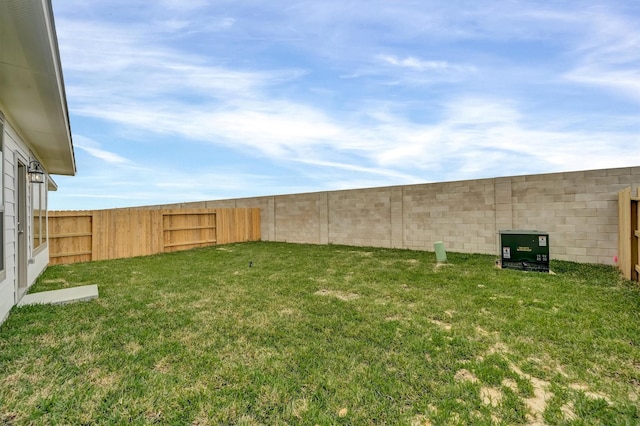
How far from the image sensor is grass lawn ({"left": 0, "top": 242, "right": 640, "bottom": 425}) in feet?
5.95

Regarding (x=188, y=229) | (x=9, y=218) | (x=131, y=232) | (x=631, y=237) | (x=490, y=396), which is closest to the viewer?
(x=490, y=396)

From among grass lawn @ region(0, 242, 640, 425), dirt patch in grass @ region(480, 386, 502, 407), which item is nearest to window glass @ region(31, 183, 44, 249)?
grass lawn @ region(0, 242, 640, 425)

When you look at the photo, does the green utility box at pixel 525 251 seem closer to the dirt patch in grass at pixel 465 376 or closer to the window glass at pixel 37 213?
the dirt patch in grass at pixel 465 376

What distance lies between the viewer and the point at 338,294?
14.8ft

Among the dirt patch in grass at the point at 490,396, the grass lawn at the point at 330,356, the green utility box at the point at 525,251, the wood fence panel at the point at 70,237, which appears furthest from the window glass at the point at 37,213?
the green utility box at the point at 525,251

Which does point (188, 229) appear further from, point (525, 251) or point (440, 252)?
point (525, 251)

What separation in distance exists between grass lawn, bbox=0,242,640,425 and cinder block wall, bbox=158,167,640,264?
2.58 m

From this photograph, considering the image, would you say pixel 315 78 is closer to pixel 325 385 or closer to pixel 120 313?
pixel 120 313

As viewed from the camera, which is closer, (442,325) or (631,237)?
(442,325)

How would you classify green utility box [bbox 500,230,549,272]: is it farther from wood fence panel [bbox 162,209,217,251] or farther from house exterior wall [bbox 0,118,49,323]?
wood fence panel [bbox 162,209,217,251]

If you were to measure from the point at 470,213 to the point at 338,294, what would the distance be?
19.7ft

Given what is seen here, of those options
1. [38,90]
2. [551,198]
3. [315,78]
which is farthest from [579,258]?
[38,90]

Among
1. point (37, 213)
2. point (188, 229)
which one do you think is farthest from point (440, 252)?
point (37, 213)

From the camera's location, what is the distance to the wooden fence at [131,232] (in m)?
8.45
